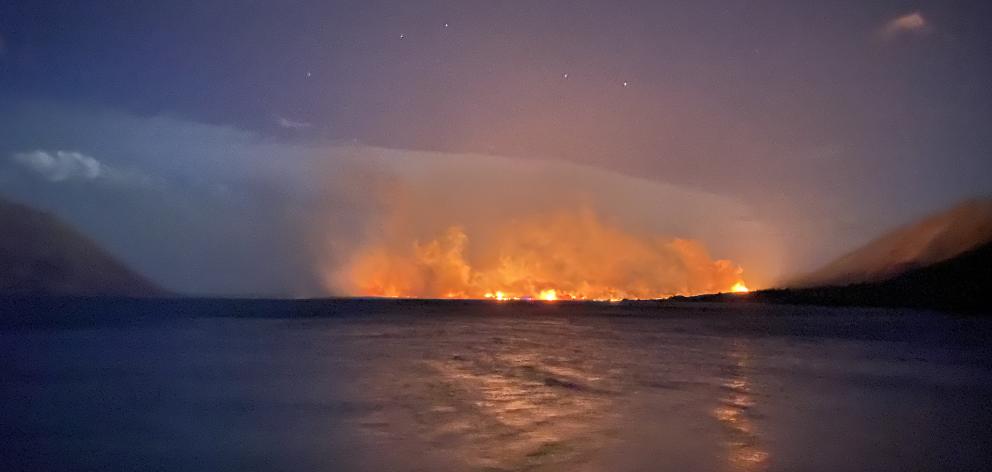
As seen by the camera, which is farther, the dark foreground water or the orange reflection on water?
the dark foreground water

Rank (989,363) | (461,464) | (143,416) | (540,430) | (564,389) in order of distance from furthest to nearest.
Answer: (989,363), (564,389), (143,416), (540,430), (461,464)

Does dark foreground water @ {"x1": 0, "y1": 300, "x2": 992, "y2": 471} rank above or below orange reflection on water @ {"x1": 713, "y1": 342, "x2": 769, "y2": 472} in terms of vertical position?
below

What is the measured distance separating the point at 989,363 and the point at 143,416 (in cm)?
2896

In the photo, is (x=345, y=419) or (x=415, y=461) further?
(x=345, y=419)

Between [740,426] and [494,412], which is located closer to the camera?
[740,426]

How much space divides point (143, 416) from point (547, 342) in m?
27.9

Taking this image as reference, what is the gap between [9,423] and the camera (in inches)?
573

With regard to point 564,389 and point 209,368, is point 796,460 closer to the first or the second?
point 564,389

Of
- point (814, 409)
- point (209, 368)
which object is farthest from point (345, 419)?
point (209, 368)

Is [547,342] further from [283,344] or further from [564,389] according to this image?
[564,389]

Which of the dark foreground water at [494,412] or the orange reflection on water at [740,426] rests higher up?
the orange reflection on water at [740,426]

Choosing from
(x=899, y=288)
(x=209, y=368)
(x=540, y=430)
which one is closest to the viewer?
(x=540, y=430)

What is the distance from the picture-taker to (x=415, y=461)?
10969 millimetres

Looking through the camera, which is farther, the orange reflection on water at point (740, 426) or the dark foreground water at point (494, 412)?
the dark foreground water at point (494, 412)
